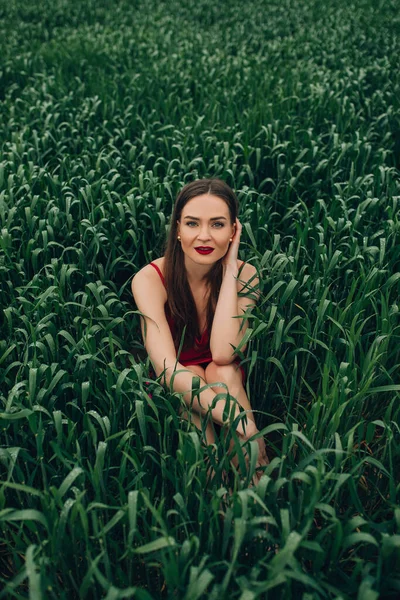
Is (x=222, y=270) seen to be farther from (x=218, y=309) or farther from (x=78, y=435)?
(x=78, y=435)

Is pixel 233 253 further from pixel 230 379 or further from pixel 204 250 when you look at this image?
pixel 230 379

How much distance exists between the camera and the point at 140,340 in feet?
8.63

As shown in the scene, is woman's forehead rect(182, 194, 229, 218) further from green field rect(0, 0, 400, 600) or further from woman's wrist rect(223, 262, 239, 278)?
green field rect(0, 0, 400, 600)

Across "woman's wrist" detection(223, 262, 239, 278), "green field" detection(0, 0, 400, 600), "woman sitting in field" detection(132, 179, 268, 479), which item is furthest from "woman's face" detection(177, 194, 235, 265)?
"green field" detection(0, 0, 400, 600)

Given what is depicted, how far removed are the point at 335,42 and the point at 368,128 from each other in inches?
138

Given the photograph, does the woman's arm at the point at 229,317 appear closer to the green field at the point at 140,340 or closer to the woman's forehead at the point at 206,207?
the green field at the point at 140,340

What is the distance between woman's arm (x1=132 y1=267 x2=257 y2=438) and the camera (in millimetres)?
2045

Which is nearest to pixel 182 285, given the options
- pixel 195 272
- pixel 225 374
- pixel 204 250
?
pixel 195 272

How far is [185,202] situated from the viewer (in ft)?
7.63

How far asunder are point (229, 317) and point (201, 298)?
22 cm

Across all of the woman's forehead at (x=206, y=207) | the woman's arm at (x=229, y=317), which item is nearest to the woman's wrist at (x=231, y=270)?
the woman's arm at (x=229, y=317)

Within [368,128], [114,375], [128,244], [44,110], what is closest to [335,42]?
[368,128]

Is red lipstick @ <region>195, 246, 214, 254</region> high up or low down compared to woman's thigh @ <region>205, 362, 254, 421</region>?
up

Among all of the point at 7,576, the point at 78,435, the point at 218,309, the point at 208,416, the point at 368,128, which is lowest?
the point at 7,576
